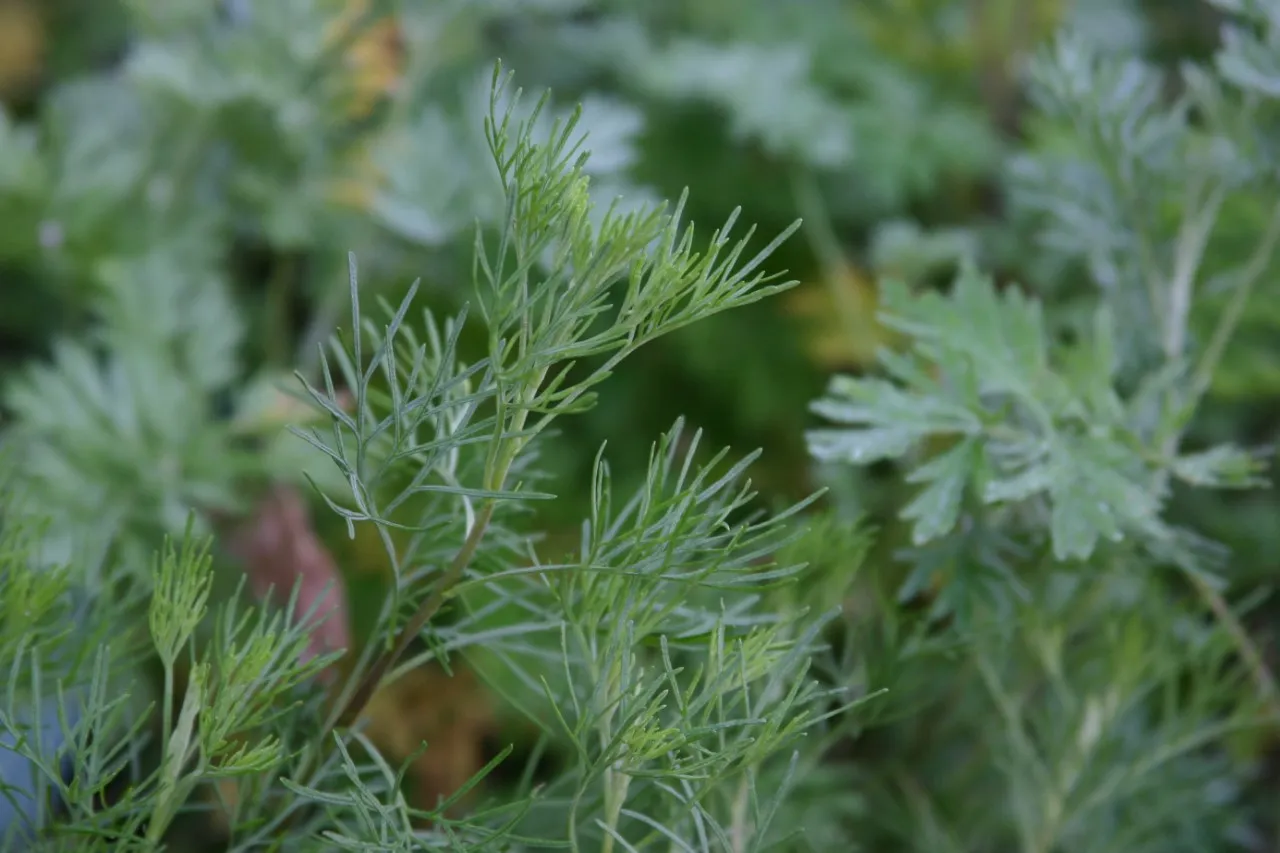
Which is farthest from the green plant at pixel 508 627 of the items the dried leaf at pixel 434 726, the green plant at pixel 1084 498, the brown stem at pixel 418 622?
the dried leaf at pixel 434 726

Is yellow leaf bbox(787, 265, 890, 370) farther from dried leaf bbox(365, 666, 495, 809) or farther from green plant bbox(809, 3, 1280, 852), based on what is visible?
dried leaf bbox(365, 666, 495, 809)

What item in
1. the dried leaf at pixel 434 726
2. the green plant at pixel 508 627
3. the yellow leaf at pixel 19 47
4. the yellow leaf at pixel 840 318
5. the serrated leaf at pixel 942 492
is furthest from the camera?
the yellow leaf at pixel 19 47

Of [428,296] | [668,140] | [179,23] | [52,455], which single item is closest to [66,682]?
[52,455]

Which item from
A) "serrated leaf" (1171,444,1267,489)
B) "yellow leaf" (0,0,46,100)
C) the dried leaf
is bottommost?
the dried leaf

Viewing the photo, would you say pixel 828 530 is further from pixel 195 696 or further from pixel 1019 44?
pixel 1019 44

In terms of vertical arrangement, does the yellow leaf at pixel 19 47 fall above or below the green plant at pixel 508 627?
above

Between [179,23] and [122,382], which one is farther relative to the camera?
[179,23]

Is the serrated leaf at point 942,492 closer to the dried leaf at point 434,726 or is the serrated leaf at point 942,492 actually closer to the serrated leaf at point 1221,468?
the serrated leaf at point 1221,468

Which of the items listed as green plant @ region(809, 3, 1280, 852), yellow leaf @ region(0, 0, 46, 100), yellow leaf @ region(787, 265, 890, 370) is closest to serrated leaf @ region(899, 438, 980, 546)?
green plant @ region(809, 3, 1280, 852)

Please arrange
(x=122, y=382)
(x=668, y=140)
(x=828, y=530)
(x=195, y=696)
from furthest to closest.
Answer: (x=668, y=140) → (x=122, y=382) → (x=828, y=530) → (x=195, y=696)
